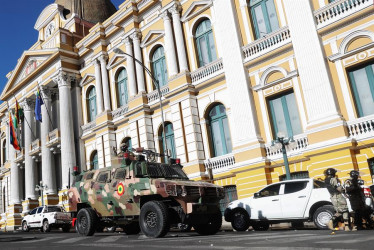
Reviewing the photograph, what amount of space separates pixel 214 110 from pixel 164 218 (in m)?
11.1

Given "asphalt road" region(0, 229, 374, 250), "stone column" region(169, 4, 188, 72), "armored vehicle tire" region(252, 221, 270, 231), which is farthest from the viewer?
"stone column" region(169, 4, 188, 72)

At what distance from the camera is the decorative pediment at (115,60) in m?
25.9

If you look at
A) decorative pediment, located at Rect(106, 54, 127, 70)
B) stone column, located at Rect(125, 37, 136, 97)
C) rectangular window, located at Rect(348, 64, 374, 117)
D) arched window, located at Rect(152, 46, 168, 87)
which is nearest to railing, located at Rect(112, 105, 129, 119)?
stone column, located at Rect(125, 37, 136, 97)

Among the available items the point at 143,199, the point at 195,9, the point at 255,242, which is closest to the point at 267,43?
the point at 195,9

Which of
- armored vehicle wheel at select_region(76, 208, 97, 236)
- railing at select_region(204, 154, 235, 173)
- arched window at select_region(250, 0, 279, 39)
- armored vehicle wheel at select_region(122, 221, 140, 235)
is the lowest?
armored vehicle wheel at select_region(122, 221, 140, 235)

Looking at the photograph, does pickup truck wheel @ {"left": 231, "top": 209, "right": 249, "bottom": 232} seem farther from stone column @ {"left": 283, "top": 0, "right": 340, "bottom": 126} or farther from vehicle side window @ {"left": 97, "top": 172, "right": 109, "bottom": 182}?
stone column @ {"left": 283, "top": 0, "right": 340, "bottom": 126}

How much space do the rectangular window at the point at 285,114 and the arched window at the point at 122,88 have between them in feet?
38.4

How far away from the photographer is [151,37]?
24.3 metres

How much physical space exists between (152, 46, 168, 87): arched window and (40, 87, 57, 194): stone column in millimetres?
11128

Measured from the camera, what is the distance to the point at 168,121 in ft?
74.1

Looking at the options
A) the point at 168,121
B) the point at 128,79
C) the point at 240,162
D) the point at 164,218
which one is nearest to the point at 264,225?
the point at 164,218

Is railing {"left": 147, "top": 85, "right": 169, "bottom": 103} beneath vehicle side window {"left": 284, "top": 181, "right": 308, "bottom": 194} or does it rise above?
above

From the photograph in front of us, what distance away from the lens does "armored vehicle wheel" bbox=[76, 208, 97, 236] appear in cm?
1249

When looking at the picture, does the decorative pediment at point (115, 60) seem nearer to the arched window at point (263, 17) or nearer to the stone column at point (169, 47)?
the stone column at point (169, 47)
